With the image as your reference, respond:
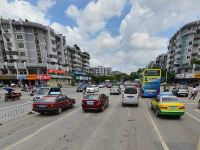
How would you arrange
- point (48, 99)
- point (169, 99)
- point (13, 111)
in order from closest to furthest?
1. point (169, 99)
2. point (13, 111)
3. point (48, 99)

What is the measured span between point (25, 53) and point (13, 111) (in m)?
60.8

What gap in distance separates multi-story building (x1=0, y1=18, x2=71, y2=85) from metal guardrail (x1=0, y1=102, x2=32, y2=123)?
5364cm

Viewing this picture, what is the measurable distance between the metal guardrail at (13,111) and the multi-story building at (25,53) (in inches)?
2112

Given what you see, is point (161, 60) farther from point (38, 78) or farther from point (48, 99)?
point (48, 99)

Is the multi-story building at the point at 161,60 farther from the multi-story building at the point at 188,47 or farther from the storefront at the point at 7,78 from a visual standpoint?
the storefront at the point at 7,78

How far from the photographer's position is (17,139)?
834 cm

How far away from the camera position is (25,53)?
69.8 metres

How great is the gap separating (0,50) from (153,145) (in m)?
74.4

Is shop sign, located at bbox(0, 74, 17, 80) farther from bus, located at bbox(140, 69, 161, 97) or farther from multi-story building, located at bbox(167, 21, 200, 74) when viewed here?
multi-story building, located at bbox(167, 21, 200, 74)

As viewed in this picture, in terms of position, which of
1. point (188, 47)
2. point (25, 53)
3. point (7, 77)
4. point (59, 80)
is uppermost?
point (188, 47)

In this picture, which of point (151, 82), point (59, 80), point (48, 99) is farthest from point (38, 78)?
point (48, 99)

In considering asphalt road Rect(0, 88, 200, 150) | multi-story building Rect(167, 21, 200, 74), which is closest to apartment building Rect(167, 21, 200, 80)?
multi-story building Rect(167, 21, 200, 74)

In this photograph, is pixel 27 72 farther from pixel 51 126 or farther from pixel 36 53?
pixel 51 126

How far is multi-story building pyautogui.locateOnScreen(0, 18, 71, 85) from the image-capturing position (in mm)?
67000
